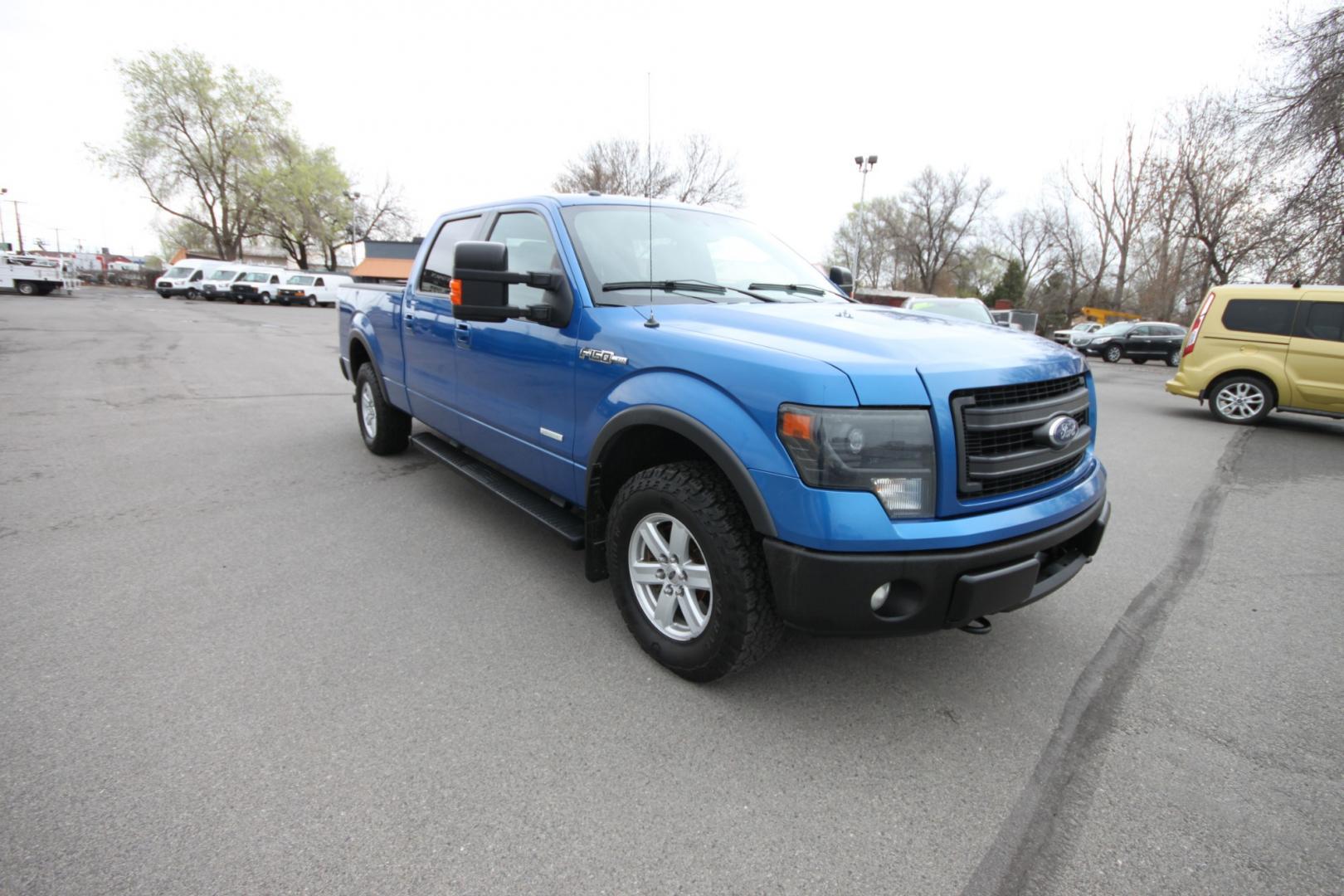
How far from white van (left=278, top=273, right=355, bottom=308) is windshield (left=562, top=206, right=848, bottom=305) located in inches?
1662

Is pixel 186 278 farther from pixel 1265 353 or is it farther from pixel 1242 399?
pixel 1265 353

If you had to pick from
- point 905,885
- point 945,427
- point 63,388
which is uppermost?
point 945,427

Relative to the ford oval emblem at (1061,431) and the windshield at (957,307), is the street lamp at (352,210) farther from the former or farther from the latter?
the ford oval emblem at (1061,431)

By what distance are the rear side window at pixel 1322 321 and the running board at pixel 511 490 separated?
10299 millimetres

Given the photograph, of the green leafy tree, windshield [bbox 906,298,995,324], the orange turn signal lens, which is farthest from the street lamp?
the orange turn signal lens

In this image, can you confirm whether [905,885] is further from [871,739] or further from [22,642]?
[22,642]

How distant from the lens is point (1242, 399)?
9.44 metres

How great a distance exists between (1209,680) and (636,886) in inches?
102

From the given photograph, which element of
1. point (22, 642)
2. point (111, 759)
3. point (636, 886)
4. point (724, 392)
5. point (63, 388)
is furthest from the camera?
point (63, 388)

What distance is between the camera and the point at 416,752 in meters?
2.24

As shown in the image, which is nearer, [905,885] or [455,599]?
[905,885]

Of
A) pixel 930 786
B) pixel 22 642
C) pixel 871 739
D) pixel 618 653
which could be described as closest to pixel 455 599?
pixel 618 653

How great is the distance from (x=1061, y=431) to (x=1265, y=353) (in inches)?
366

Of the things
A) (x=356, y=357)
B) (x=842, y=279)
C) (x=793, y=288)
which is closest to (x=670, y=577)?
(x=793, y=288)
